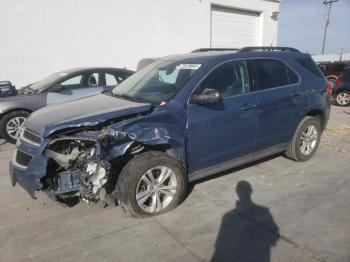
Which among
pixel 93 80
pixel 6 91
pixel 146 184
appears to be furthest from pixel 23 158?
pixel 6 91

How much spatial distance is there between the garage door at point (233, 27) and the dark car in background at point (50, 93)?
7.33 meters

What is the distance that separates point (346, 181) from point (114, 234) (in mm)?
3254

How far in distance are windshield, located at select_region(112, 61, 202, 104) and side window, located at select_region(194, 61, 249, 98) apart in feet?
0.68

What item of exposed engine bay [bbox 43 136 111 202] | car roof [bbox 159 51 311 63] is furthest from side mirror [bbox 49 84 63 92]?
exposed engine bay [bbox 43 136 111 202]

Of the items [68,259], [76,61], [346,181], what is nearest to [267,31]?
[76,61]

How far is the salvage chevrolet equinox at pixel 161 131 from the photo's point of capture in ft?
11.0

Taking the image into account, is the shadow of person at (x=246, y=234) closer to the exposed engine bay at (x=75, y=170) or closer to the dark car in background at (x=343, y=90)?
the exposed engine bay at (x=75, y=170)

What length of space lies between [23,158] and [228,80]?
101 inches

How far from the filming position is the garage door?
13719 millimetres

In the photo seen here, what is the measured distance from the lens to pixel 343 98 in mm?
11797

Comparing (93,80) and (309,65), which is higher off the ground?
(309,65)

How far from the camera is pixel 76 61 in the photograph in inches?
408

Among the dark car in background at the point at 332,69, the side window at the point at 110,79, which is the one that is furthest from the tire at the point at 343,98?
the side window at the point at 110,79

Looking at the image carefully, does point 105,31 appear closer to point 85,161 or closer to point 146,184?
point 85,161
